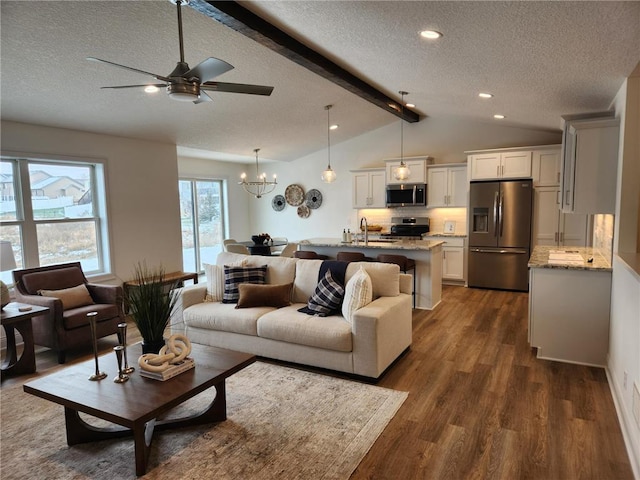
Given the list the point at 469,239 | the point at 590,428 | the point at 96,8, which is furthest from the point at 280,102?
the point at 590,428

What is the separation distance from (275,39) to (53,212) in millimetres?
3462

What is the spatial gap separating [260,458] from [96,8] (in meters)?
3.18

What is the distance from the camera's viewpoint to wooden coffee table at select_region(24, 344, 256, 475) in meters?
2.16

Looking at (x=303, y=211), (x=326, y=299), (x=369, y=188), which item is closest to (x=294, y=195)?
(x=303, y=211)

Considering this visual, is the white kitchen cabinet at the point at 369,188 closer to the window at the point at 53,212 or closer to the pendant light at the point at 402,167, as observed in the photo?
the pendant light at the point at 402,167

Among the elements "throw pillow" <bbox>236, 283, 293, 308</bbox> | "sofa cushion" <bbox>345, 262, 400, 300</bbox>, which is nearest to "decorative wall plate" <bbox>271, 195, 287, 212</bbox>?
"throw pillow" <bbox>236, 283, 293, 308</bbox>

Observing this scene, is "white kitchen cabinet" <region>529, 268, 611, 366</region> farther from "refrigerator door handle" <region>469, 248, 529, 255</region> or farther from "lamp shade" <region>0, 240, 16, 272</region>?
"lamp shade" <region>0, 240, 16, 272</region>

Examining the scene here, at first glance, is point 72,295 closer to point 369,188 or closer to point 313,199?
point 369,188

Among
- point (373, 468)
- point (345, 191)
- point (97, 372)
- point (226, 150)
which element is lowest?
point (373, 468)

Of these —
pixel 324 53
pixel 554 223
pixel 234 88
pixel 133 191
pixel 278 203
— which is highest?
pixel 324 53

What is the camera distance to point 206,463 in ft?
7.72

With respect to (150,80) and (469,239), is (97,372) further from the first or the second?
(469,239)

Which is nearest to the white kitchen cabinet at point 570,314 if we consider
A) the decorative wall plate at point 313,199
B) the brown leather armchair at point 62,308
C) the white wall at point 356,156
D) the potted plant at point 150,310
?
the potted plant at point 150,310

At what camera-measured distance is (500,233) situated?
21.6 ft
